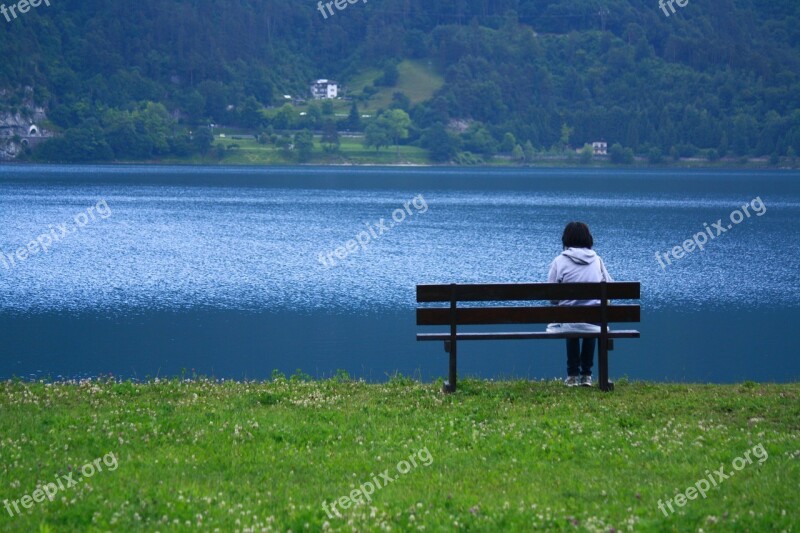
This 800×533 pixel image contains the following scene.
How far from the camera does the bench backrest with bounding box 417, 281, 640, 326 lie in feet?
42.4

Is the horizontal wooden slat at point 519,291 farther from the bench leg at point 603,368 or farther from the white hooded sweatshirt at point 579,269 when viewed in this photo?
the bench leg at point 603,368

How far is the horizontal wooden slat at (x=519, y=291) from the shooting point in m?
12.9

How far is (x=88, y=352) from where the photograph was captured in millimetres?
26703

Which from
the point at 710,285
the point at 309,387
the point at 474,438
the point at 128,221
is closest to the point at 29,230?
the point at 128,221
